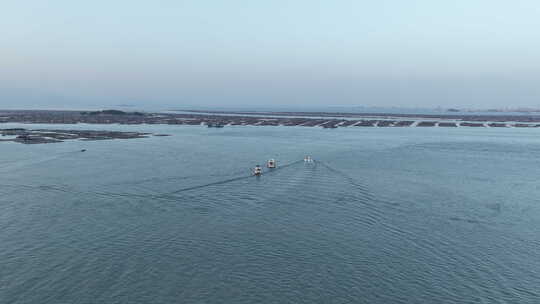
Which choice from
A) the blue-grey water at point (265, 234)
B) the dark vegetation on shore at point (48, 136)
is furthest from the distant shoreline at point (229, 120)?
the blue-grey water at point (265, 234)

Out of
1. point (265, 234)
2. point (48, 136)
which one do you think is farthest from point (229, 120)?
point (265, 234)

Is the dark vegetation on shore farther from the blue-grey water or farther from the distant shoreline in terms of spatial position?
the distant shoreline

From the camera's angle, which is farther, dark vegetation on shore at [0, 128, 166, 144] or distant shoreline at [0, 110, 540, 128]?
distant shoreline at [0, 110, 540, 128]

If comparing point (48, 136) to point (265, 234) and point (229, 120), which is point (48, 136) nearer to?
point (265, 234)

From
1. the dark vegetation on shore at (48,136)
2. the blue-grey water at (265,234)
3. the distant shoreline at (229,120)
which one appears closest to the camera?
the blue-grey water at (265,234)

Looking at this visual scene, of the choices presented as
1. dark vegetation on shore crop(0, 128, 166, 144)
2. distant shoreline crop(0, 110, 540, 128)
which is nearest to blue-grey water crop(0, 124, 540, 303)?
dark vegetation on shore crop(0, 128, 166, 144)

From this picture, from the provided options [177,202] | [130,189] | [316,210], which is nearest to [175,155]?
[130,189]

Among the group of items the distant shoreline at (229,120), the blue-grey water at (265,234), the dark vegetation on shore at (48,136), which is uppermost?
the distant shoreline at (229,120)

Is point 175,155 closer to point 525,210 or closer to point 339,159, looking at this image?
point 339,159

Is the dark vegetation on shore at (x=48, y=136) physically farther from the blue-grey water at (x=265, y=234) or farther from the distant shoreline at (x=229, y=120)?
the distant shoreline at (x=229, y=120)
